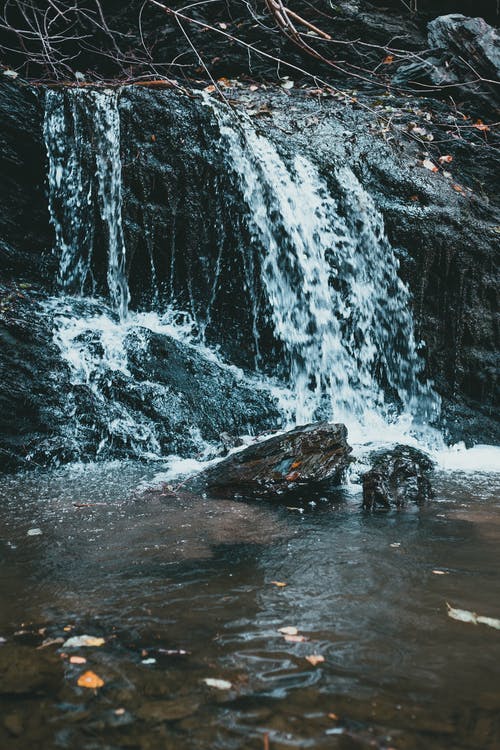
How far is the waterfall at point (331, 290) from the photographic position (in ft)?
26.1

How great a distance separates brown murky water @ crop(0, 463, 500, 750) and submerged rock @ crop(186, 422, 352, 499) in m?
0.42

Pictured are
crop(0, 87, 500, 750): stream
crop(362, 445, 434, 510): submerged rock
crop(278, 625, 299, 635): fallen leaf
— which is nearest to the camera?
crop(0, 87, 500, 750): stream

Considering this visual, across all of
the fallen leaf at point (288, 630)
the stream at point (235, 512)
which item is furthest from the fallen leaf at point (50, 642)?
the fallen leaf at point (288, 630)

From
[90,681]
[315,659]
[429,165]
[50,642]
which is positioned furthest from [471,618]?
[429,165]

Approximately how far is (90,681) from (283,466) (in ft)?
9.96

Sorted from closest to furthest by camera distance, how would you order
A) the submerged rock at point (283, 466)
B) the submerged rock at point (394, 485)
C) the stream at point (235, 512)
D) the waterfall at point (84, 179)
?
the stream at point (235, 512)
the submerged rock at point (394, 485)
the submerged rock at point (283, 466)
the waterfall at point (84, 179)

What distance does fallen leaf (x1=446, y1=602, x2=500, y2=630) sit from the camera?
97.8 inches

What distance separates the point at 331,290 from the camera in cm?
812

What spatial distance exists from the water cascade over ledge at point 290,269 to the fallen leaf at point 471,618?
492 centimetres

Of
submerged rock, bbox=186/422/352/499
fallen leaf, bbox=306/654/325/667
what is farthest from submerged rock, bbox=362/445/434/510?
fallen leaf, bbox=306/654/325/667

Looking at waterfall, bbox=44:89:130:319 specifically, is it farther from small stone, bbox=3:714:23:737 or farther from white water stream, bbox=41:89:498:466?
small stone, bbox=3:714:23:737

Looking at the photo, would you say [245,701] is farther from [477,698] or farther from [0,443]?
[0,443]

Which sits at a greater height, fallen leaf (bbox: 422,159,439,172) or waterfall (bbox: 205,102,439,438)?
fallen leaf (bbox: 422,159,439,172)

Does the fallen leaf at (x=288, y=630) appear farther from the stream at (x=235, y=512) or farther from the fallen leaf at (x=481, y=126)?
the fallen leaf at (x=481, y=126)
